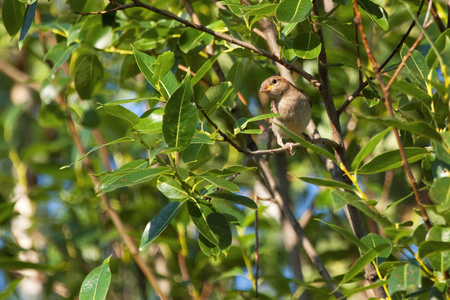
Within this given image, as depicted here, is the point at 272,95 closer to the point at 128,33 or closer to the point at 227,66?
the point at 227,66

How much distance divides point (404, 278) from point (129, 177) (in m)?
0.87

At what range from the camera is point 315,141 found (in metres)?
2.32

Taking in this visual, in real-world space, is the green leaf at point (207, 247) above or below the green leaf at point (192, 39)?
below

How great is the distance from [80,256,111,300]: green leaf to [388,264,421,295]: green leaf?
36.9 inches

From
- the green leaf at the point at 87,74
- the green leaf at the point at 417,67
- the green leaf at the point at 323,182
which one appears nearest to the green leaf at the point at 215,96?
the green leaf at the point at 323,182

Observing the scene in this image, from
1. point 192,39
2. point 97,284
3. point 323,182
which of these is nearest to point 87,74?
point 192,39

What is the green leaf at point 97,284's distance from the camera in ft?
6.51

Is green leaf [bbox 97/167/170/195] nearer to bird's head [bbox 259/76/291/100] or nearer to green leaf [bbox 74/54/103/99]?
green leaf [bbox 74/54/103/99]

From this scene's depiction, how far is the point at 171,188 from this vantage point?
2.00m

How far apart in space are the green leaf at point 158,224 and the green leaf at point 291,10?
2.46 feet

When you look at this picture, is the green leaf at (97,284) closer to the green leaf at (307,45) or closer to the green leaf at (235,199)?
the green leaf at (235,199)

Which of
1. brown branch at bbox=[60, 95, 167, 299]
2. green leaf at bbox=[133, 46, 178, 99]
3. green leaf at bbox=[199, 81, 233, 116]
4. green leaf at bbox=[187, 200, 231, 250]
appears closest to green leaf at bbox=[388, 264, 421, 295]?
green leaf at bbox=[187, 200, 231, 250]

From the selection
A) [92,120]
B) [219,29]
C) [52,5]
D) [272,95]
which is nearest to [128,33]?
[219,29]

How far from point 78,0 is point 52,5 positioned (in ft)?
7.81
